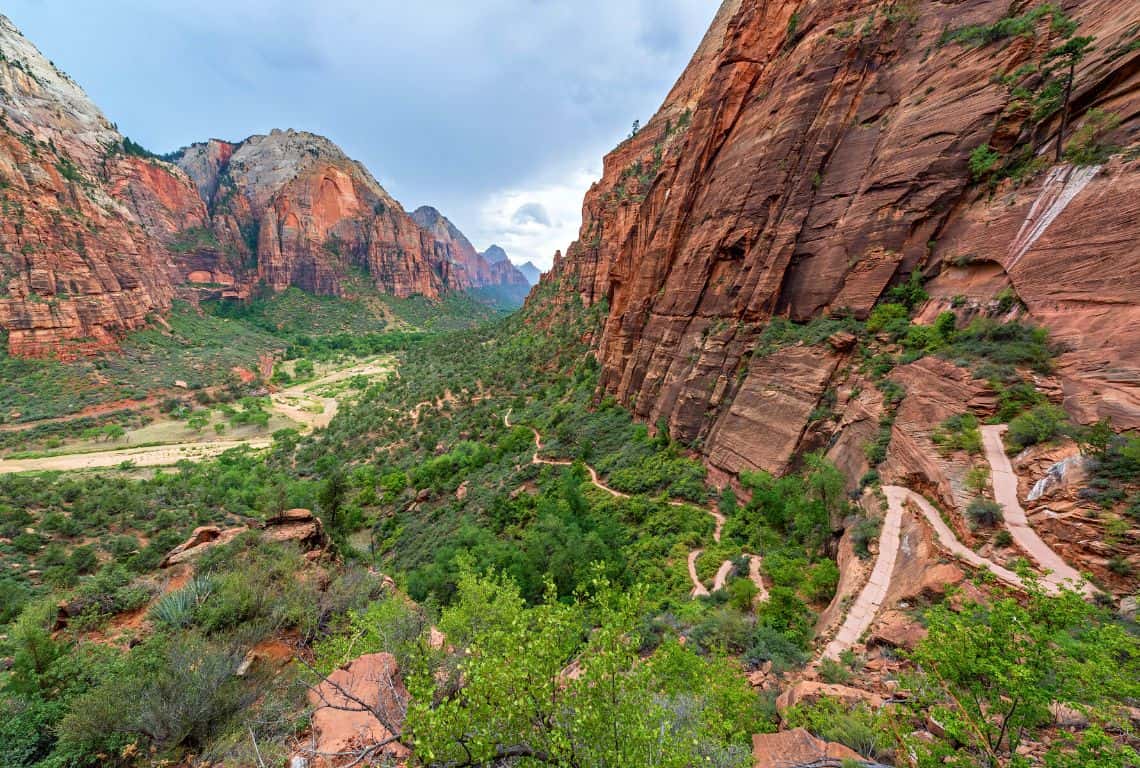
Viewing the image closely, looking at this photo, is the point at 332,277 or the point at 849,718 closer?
the point at 849,718

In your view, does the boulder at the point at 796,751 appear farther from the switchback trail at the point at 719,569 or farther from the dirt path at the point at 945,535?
the switchback trail at the point at 719,569

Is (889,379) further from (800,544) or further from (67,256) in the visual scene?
(67,256)

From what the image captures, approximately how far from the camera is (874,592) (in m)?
10.4

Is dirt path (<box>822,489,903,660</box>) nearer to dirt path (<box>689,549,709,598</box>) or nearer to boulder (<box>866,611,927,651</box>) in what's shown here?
boulder (<box>866,611,927,651</box>)

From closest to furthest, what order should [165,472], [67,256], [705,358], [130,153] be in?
1. [705,358]
2. [165,472]
3. [67,256]
4. [130,153]

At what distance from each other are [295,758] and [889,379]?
21279mm

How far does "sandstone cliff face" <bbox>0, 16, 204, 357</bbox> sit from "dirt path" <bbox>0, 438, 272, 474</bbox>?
866 inches

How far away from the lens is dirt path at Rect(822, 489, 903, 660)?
31.1 feet

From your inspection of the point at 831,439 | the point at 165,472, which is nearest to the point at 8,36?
the point at 165,472

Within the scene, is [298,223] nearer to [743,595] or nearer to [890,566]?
[743,595]

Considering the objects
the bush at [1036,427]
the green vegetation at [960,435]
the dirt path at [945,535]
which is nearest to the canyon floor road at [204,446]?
the dirt path at [945,535]

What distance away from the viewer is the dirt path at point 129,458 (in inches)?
1451

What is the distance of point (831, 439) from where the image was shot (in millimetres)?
17547

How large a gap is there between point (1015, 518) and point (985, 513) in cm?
55
